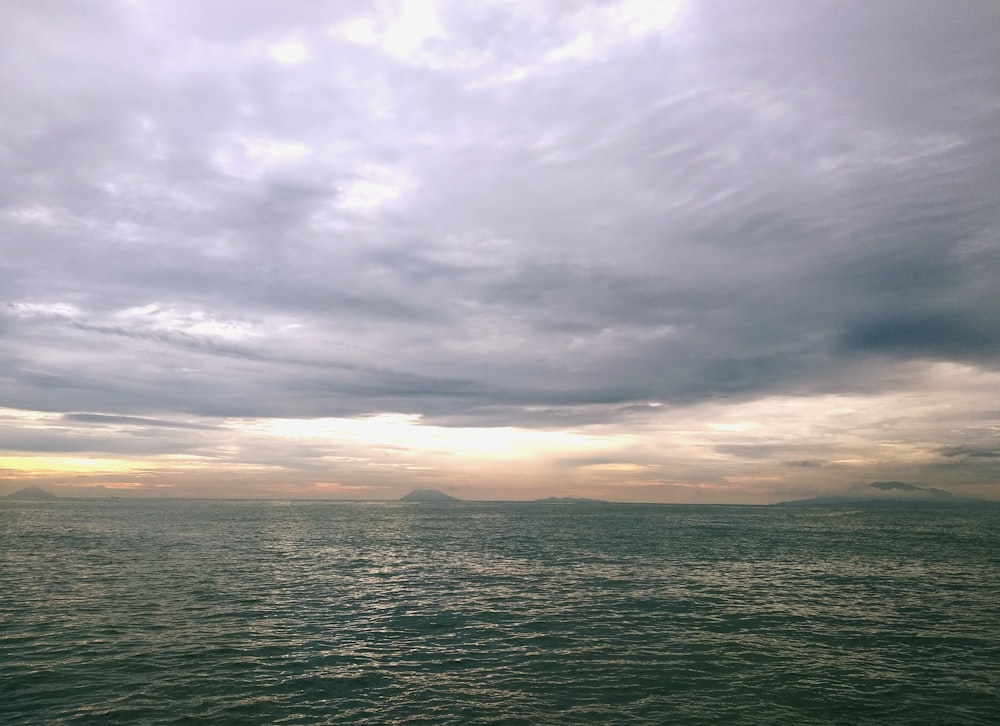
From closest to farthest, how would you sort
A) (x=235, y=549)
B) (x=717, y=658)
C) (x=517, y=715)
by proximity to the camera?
(x=517, y=715) < (x=717, y=658) < (x=235, y=549)

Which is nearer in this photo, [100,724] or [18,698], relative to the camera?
[100,724]

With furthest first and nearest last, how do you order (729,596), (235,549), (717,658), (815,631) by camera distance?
(235,549) → (729,596) → (815,631) → (717,658)

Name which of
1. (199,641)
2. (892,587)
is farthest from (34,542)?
(892,587)

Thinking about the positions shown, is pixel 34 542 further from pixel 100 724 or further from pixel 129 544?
pixel 100 724

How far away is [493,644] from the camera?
35969 mm

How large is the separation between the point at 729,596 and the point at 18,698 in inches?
1897

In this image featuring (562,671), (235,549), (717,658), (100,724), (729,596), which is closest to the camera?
(100,724)

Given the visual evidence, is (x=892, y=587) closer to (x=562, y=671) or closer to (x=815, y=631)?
(x=815, y=631)

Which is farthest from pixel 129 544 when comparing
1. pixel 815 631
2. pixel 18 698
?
pixel 815 631

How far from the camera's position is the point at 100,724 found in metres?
23.4

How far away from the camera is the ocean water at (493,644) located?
25766mm

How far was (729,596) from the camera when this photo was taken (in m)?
51.9

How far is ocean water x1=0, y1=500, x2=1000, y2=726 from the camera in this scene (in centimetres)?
2577

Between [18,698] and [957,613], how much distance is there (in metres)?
58.8
